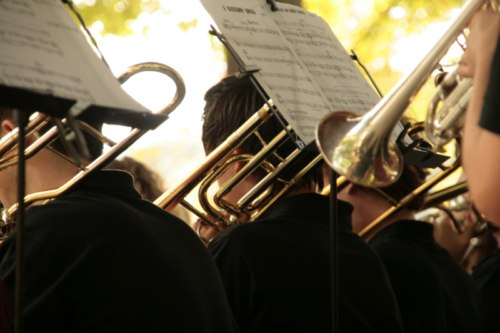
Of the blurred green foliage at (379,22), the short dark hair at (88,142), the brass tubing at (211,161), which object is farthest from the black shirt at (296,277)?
the blurred green foliage at (379,22)

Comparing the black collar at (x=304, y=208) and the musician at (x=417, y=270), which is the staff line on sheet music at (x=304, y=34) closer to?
the black collar at (x=304, y=208)

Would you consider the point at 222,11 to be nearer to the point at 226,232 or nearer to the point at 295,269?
the point at 226,232

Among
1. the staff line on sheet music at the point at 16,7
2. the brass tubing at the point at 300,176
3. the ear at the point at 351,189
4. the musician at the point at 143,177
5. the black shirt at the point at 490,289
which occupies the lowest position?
the black shirt at the point at 490,289

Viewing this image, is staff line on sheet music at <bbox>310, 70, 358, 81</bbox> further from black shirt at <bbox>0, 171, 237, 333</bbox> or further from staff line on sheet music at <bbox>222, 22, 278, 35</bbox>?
black shirt at <bbox>0, 171, 237, 333</bbox>

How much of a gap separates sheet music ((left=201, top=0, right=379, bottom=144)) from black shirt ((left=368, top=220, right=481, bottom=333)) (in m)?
0.87

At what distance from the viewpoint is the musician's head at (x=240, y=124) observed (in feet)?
7.15

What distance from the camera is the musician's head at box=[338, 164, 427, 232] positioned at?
2.72m

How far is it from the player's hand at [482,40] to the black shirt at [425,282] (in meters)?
1.41

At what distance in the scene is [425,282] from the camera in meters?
2.30

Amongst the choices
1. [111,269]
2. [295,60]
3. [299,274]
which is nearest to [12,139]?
[111,269]

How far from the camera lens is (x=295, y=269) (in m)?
1.75

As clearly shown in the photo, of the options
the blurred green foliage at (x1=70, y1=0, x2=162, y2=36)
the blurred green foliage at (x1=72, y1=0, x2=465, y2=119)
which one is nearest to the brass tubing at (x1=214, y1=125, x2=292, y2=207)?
the blurred green foliage at (x1=70, y1=0, x2=162, y2=36)

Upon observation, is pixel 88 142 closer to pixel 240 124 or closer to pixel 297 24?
pixel 240 124

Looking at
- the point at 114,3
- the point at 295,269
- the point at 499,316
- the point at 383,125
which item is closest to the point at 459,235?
the point at 499,316
